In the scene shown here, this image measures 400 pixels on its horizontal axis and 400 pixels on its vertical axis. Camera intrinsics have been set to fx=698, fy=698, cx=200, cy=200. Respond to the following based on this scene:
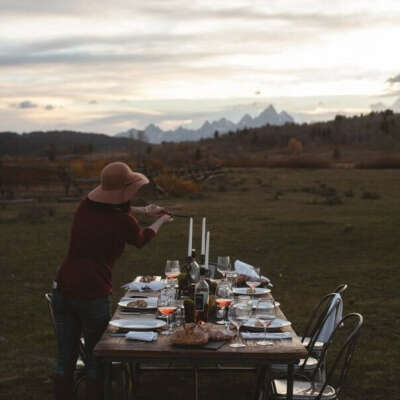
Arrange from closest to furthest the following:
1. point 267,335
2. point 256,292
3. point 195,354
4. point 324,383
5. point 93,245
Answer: point 195,354
point 267,335
point 324,383
point 93,245
point 256,292

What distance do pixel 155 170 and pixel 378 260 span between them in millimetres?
20979

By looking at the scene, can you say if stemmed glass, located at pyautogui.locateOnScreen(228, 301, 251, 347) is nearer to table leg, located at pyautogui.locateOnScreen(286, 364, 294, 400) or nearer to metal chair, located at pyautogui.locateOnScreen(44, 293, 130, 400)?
table leg, located at pyautogui.locateOnScreen(286, 364, 294, 400)

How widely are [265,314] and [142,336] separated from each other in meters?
1.17

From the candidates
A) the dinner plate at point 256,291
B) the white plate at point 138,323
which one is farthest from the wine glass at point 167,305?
the dinner plate at point 256,291

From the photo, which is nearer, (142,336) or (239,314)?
(142,336)

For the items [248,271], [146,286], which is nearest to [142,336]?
A: [146,286]

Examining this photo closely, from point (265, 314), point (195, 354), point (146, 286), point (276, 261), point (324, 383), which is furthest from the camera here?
point (276, 261)

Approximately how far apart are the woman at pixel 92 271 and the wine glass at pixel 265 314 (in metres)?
0.97

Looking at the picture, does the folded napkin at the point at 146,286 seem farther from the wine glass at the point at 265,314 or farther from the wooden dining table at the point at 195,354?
the wooden dining table at the point at 195,354

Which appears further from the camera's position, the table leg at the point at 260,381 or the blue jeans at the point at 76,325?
the table leg at the point at 260,381

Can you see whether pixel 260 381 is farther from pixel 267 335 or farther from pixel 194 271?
pixel 267 335

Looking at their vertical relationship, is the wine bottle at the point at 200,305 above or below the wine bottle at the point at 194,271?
below

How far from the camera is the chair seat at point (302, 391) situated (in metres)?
4.52

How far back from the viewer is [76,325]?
4.81m
